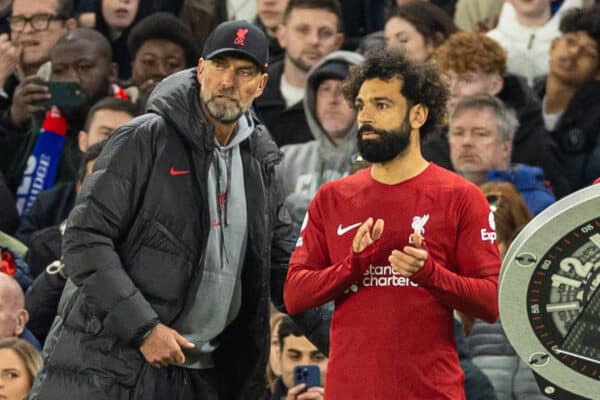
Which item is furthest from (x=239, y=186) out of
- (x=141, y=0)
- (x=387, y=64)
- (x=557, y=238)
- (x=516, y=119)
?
(x=141, y=0)

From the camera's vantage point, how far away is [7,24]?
436 inches

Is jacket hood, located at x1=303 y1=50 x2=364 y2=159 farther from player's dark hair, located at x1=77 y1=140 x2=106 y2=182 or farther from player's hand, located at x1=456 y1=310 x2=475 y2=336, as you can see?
player's hand, located at x1=456 y1=310 x2=475 y2=336

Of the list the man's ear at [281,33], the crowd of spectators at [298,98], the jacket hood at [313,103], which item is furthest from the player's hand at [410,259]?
the man's ear at [281,33]

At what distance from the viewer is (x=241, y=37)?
593cm

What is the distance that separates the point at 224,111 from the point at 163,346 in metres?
0.86

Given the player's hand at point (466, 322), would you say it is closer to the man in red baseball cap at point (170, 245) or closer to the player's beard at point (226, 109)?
the man in red baseball cap at point (170, 245)

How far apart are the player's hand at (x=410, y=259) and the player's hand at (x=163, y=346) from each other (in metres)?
0.96

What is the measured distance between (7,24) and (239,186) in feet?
17.5

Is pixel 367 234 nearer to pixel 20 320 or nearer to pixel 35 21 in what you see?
pixel 20 320

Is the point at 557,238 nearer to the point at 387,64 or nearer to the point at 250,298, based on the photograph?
the point at 387,64

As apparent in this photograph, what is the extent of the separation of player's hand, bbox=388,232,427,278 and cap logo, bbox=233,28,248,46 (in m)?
1.19

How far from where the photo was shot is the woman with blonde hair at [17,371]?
753 cm

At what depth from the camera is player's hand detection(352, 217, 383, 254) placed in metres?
5.09

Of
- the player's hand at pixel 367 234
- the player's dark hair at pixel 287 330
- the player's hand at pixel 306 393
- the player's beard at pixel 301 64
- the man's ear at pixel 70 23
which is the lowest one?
the player's dark hair at pixel 287 330
